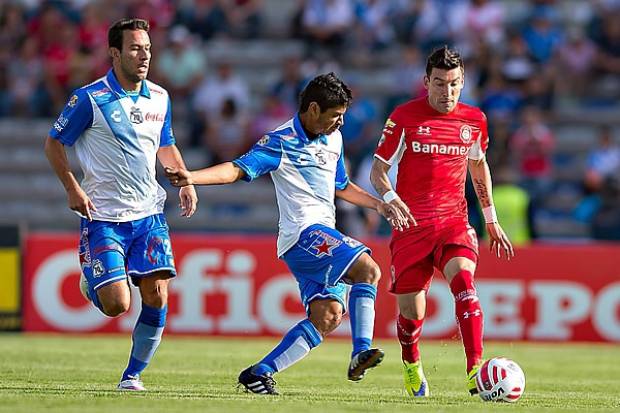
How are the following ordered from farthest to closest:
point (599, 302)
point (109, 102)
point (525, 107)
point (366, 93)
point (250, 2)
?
point (250, 2) → point (366, 93) → point (525, 107) → point (599, 302) → point (109, 102)

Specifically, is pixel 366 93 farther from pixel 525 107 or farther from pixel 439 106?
pixel 439 106

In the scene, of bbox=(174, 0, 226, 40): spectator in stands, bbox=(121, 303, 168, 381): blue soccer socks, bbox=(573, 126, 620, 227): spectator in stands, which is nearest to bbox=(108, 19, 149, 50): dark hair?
bbox=(121, 303, 168, 381): blue soccer socks

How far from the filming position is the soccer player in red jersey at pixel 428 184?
988 centimetres

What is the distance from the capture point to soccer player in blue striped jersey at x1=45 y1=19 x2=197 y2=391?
9.62 metres

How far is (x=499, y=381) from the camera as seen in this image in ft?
30.5

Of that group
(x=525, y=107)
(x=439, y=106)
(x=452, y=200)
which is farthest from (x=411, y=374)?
(x=525, y=107)

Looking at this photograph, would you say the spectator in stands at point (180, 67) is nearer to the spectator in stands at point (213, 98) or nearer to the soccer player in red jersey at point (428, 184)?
the spectator in stands at point (213, 98)

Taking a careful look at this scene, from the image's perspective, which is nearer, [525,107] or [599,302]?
[599,302]

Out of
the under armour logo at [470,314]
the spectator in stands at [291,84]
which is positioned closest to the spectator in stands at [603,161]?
the spectator in stands at [291,84]

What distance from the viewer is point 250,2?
2419 centimetres

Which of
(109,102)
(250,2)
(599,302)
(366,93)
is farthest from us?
(250,2)

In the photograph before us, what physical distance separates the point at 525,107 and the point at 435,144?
11556 millimetres

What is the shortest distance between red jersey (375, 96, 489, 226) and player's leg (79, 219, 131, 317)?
6.72 ft

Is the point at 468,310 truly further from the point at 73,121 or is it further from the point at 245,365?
the point at 245,365
